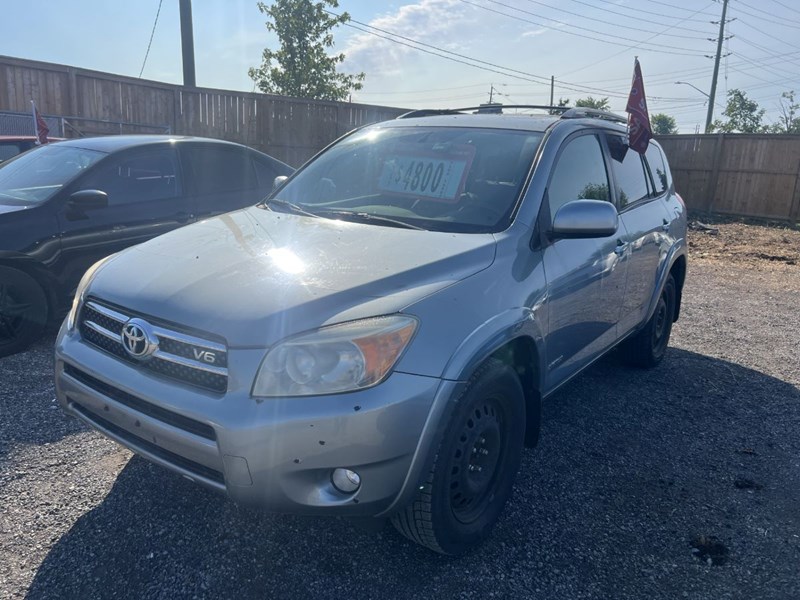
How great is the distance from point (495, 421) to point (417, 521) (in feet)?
1.88

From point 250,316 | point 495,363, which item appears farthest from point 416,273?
point 250,316

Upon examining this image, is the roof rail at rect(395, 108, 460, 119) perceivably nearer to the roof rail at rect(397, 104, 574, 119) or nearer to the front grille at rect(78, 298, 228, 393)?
the roof rail at rect(397, 104, 574, 119)

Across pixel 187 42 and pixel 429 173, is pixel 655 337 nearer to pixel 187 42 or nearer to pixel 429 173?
pixel 429 173

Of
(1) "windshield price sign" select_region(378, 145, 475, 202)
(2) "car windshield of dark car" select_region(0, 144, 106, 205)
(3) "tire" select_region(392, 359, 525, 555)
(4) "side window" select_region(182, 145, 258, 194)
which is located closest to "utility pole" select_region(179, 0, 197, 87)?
(4) "side window" select_region(182, 145, 258, 194)

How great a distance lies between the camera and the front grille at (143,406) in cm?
219

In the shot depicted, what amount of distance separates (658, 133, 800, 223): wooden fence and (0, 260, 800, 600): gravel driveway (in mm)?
14597

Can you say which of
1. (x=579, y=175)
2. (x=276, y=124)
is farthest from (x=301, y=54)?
(x=579, y=175)

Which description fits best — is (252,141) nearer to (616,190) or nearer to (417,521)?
(616,190)

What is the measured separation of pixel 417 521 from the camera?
2.40 m

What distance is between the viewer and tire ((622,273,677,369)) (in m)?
4.90

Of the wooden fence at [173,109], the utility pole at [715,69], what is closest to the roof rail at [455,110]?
the wooden fence at [173,109]

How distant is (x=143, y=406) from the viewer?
238 cm

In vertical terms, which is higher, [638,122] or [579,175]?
[638,122]

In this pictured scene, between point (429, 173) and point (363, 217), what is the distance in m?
0.46
